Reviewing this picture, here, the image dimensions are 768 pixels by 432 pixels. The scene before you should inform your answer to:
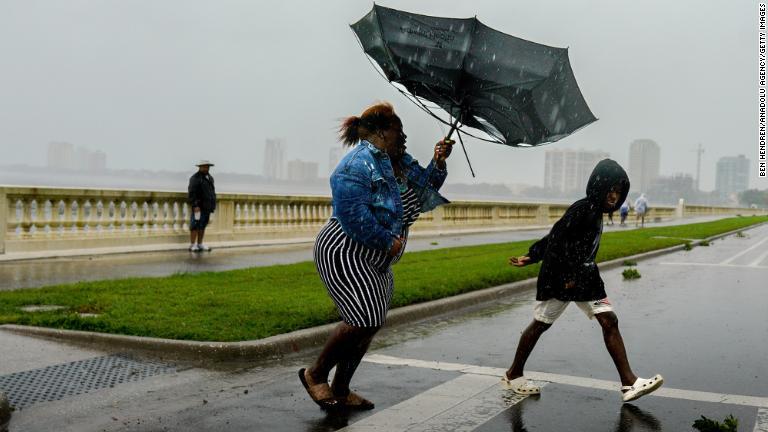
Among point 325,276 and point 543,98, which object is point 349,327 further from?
point 543,98

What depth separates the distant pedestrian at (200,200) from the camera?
17.9 meters

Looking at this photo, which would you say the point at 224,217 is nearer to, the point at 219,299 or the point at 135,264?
the point at 135,264

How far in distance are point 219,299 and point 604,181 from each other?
5420mm

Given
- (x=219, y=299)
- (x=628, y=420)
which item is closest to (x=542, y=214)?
(x=219, y=299)

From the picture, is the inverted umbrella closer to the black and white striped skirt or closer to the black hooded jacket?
the black hooded jacket

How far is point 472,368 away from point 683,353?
89.4 inches

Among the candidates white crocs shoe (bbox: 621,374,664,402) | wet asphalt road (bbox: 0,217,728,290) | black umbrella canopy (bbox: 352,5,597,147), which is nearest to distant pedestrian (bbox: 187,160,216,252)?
wet asphalt road (bbox: 0,217,728,290)

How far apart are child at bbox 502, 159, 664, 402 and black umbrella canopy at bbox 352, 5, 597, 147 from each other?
0.49 meters

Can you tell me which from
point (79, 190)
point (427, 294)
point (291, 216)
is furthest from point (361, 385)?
point (291, 216)

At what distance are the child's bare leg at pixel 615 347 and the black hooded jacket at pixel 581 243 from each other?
0.16 meters

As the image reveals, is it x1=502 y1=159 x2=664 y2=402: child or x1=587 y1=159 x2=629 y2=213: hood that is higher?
x1=587 y1=159 x2=629 y2=213: hood

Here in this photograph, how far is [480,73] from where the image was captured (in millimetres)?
5699

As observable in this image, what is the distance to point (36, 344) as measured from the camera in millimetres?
7562

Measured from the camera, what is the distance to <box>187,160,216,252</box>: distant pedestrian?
1786cm
